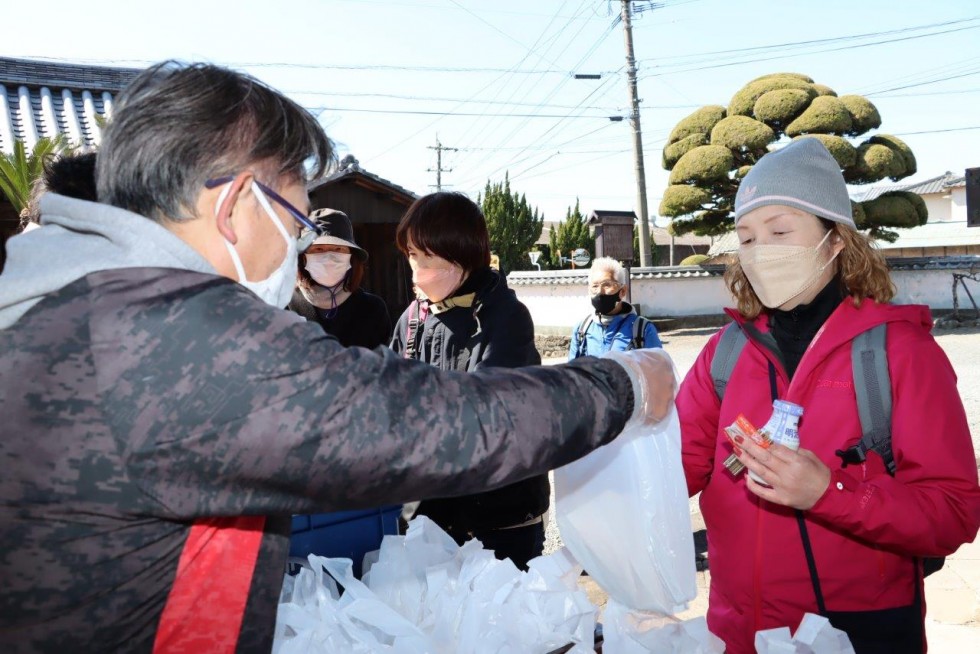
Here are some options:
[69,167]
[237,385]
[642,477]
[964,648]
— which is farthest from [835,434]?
[964,648]

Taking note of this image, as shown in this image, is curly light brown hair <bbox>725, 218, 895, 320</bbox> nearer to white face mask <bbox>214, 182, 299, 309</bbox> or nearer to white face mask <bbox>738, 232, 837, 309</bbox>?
white face mask <bbox>738, 232, 837, 309</bbox>

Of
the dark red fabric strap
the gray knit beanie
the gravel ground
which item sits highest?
the gray knit beanie

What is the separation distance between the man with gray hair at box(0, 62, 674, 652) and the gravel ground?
157 inches

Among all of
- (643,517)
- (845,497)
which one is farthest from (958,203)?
(643,517)

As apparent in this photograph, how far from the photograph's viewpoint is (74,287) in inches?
33.2

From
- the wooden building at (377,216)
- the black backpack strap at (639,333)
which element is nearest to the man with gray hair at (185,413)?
the black backpack strap at (639,333)

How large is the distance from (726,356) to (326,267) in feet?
7.04

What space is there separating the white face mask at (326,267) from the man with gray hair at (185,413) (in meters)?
2.51

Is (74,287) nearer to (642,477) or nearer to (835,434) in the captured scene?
(642,477)

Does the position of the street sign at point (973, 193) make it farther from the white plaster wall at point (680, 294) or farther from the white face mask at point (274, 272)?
the white face mask at point (274, 272)

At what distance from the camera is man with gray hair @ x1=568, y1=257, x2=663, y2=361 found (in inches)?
209

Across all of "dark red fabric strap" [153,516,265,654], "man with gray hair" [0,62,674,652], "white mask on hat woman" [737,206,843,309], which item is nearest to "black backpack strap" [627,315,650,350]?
"white mask on hat woman" [737,206,843,309]

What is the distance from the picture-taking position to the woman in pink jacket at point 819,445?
4.96 feet

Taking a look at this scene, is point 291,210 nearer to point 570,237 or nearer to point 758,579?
point 758,579
